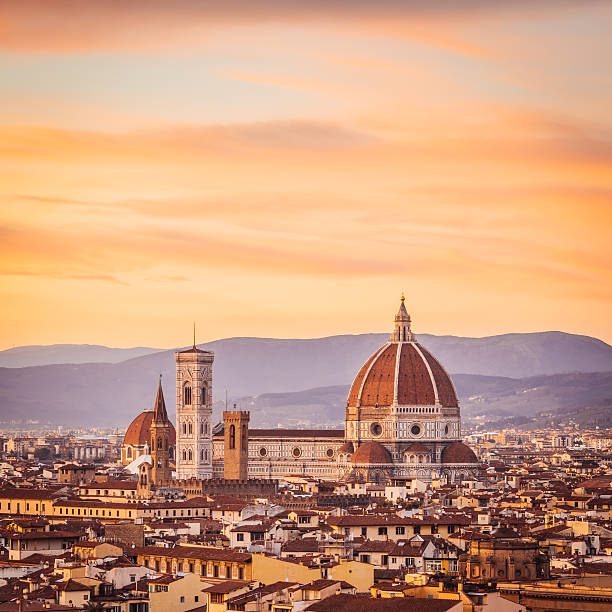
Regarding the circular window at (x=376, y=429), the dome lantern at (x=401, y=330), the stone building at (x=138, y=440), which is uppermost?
the dome lantern at (x=401, y=330)

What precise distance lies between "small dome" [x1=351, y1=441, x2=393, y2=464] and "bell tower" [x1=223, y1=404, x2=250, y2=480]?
8.13 meters

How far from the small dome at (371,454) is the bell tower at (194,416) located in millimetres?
11572

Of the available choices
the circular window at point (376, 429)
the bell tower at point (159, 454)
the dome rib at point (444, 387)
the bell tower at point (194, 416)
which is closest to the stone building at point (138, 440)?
the bell tower at point (194, 416)

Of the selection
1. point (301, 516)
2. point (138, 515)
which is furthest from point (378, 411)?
point (301, 516)

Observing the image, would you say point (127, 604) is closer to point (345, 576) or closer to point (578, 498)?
point (345, 576)

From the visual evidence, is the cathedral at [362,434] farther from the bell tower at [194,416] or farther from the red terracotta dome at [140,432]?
the red terracotta dome at [140,432]

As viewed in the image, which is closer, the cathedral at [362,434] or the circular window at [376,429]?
the cathedral at [362,434]

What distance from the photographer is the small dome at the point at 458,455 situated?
488ft

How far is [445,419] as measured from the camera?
153500mm

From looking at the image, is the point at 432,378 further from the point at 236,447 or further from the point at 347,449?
the point at 236,447

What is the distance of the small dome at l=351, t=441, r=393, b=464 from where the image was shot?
14688cm

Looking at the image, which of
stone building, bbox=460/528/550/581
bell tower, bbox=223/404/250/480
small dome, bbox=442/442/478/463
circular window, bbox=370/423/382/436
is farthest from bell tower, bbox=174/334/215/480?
stone building, bbox=460/528/550/581

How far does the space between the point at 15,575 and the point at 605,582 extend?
58.2 ft

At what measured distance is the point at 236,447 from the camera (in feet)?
476
